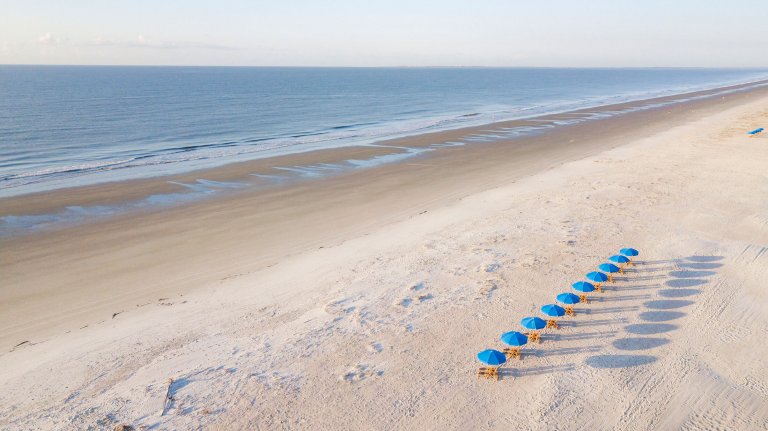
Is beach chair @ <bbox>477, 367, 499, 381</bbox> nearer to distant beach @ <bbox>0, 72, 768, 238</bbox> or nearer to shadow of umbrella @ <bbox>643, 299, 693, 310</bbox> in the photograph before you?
shadow of umbrella @ <bbox>643, 299, 693, 310</bbox>

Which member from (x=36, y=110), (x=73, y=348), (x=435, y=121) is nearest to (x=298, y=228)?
(x=73, y=348)

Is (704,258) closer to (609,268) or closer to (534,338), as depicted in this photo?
(609,268)

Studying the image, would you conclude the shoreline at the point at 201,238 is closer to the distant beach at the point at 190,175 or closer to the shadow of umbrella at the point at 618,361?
the distant beach at the point at 190,175

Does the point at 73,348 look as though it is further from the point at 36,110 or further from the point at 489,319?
the point at 36,110

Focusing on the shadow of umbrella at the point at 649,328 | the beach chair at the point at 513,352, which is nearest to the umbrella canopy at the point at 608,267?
the shadow of umbrella at the point at 649,328

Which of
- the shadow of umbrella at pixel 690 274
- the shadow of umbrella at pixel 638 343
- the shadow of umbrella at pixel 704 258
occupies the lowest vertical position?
the shadow of umbrella at pixel 638 343

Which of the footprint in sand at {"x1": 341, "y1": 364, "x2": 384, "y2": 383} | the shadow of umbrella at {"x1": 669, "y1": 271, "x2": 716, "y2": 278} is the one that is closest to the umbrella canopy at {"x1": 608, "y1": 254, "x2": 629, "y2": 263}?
the shadow of umbrella at {"x1": 669, "y1": 271, "x2": 716, "y2": 278}
